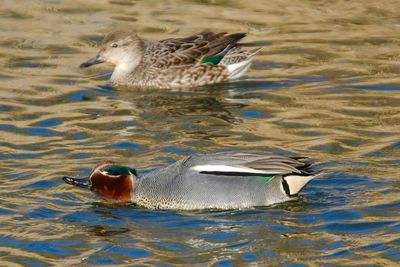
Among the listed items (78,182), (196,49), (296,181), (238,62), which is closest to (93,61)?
(196,49)

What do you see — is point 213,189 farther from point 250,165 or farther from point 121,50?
point 121,50

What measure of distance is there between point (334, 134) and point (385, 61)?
9.42 ft

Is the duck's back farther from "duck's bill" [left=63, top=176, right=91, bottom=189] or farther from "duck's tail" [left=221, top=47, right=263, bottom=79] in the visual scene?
"duck's tail" [left=221, top=47, right=263, bottom=79]

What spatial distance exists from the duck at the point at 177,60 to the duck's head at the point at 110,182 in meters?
4.42

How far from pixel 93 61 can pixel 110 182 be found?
15.6 feet

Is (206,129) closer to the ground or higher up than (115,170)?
closer to the ground

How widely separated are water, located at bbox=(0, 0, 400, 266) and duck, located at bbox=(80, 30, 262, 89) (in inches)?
8.5

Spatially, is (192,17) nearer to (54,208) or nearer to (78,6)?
(78,6)

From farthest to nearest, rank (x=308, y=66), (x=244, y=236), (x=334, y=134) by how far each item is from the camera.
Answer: (x=308, y=66) < (x=334, y=134) < (x=244, y=236)

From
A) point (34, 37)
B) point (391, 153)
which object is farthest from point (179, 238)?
point (34, 37)

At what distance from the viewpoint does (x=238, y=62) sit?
1306cm

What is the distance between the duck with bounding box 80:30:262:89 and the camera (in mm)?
13102

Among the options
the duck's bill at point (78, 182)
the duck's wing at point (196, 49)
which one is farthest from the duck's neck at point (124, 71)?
the duck's bill at point (78, 182)

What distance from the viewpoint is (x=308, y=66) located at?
13.2 m
